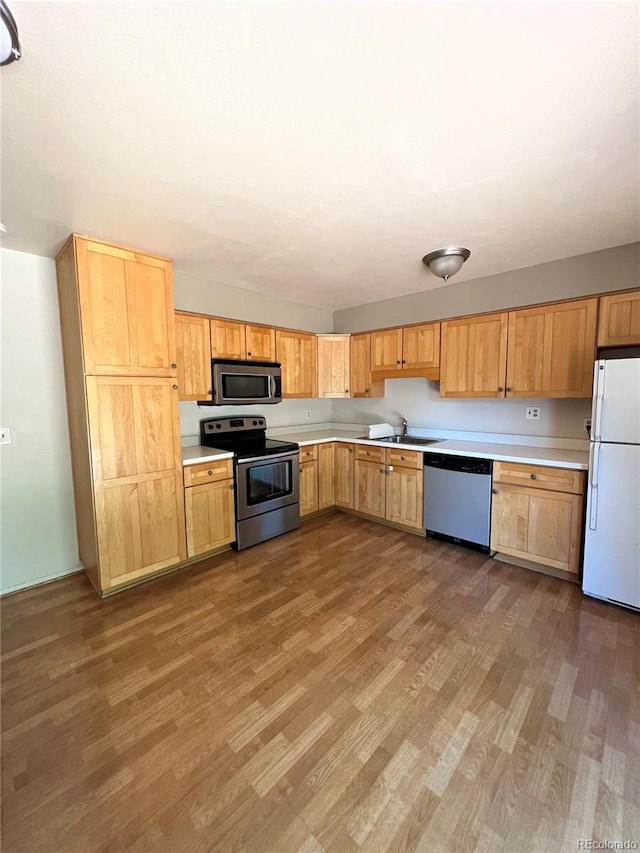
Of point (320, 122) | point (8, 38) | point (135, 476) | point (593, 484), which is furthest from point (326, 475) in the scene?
point (8, 38)

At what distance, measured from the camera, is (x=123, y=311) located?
237 centimetres

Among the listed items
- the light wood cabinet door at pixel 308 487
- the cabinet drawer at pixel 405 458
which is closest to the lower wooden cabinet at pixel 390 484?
the cabinet drawer at pixel 405 458

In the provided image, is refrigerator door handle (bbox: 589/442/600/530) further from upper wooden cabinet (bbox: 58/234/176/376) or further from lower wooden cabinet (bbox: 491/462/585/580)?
upper wooden cabinet (bbox: 58/234/176/376)

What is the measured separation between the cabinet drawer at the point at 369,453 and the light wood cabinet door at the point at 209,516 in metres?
1.46

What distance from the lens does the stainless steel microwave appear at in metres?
3.15

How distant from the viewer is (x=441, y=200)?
1864 millimetres

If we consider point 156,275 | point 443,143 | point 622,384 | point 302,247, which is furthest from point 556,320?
point 156,275

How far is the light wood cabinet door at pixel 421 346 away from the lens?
11.3ft

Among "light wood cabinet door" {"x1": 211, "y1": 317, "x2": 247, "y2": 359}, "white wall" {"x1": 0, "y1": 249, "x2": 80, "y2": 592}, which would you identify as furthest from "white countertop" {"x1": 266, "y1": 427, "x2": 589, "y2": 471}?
"white wall" {"x1": 0, "y1": 249, "x2": 80, "y2": 592}

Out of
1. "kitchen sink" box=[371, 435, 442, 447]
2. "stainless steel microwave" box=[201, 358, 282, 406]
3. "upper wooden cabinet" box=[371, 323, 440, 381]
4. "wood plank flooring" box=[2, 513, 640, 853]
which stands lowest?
"wood plank flooring" box=[2, 513, 640, 853]

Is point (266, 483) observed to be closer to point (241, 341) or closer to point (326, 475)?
point (326, 475)

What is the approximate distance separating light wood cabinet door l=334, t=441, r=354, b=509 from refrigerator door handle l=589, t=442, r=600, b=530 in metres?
2.15

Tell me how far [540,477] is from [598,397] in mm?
704

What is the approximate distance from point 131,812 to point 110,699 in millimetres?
563
